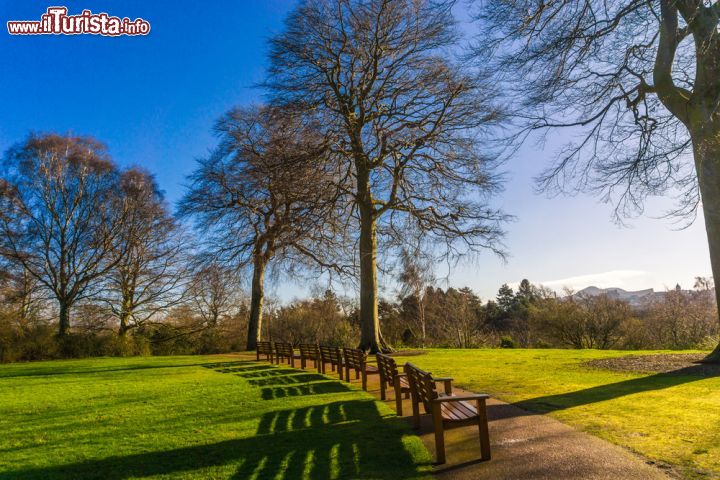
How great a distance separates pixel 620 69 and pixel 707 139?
275cm

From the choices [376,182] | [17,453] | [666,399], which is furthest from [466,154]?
[17,453]

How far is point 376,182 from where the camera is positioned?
61.1 ft

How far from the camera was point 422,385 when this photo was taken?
5844 mm

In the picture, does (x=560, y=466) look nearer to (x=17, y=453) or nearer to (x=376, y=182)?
(x=17, y=453)

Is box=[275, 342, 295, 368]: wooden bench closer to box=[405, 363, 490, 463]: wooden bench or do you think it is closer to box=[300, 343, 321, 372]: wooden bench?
box=[300, 343, 321, 372]: wooden bench

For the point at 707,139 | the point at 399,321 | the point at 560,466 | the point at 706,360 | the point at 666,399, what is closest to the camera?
the point at 560,466

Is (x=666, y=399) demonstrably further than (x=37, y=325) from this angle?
No

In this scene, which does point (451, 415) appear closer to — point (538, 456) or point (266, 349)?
point (538, 456)

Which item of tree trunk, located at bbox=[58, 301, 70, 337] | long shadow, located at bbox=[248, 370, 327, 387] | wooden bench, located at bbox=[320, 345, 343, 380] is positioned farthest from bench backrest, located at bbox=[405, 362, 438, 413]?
tree trunk, located at bbox=[58, 301, 70, 337]

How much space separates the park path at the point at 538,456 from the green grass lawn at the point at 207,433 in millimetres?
417

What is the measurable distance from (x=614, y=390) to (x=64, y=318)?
2576 centimetres

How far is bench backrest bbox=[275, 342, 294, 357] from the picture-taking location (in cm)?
1567

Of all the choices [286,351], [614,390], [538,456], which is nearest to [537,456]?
[538,456]

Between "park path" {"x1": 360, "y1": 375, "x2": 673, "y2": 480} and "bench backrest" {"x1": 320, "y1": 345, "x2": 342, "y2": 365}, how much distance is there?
582 centimetres
